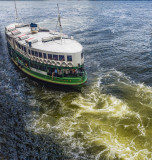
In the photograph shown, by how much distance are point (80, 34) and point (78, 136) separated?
174 feet

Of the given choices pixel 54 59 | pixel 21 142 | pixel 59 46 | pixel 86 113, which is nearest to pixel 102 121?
pixel 86 113

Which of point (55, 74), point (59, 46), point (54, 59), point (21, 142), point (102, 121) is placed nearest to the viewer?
point (21, 142)

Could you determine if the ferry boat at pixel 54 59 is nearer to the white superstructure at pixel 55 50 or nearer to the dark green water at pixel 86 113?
the white superstructure at pixel 55 50

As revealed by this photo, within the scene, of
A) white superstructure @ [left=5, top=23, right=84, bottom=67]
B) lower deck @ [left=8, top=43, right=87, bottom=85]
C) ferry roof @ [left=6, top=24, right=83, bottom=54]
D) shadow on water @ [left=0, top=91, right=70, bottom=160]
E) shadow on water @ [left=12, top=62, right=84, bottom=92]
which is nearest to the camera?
shadow on water @ [left=0, top=91, right=70, bottom=160]

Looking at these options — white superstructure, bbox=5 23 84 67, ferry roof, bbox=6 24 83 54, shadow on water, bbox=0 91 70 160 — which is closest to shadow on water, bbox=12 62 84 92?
white superstructure, bbox=5 23 84 67

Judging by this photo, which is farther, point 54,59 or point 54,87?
point 54,87

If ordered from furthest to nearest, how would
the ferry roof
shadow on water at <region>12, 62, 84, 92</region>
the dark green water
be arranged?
shadow on water at <region>12, 62, 84, 92</region>, the ferry roof, the dark green water

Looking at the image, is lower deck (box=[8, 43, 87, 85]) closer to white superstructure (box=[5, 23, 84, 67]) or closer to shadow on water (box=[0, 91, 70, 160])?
white superstructure (box=[5, 23, 84, 67])

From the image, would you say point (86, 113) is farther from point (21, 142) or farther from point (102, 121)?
point (21, 142)

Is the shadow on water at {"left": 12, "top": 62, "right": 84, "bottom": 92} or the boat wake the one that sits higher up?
the shadow on water at {"left": 12, "top": 62, "right": 84, "bottom": 92}

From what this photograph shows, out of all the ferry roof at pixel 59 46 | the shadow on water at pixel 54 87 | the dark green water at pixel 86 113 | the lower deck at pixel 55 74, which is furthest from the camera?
the shadow on water at pixel 54 87

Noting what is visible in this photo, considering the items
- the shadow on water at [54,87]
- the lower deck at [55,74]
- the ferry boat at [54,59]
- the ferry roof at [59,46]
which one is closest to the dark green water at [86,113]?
the shadow on water at [54,87]

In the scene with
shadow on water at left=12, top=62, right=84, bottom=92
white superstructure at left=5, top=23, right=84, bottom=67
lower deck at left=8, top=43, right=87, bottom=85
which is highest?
white superstructure at left=5, top=23, right=84, bottom=67

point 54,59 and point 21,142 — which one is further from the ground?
point 54,59
